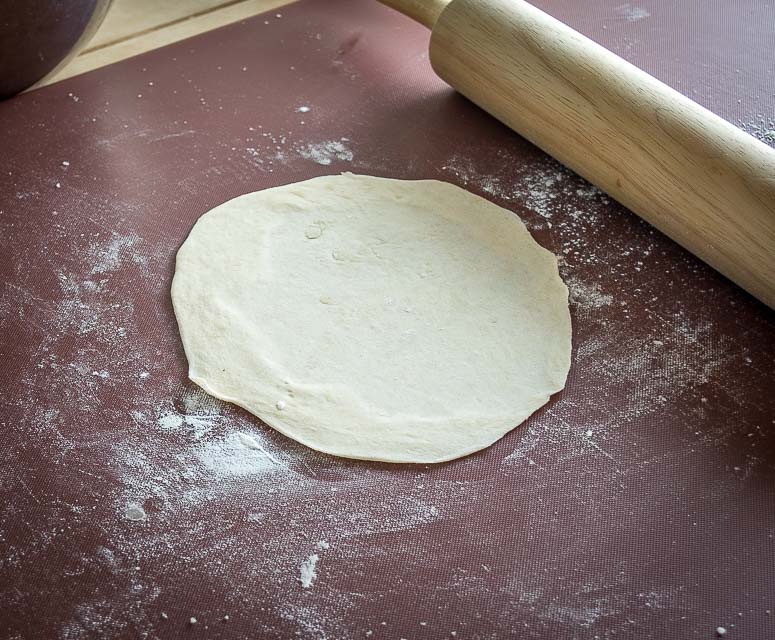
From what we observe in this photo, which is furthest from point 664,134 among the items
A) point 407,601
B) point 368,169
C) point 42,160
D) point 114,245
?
point 42,160

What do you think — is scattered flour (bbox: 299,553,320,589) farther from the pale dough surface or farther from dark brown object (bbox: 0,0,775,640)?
the pale dough surface

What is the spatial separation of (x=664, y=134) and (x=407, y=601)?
1.22 m

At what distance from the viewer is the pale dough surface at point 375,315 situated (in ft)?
5.50

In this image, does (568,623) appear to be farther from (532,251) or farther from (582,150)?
(582,150)

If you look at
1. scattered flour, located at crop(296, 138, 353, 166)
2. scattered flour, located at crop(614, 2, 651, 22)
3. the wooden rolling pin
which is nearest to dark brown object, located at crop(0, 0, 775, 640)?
scattered flour, located at crop(296, 138, 353, 166)

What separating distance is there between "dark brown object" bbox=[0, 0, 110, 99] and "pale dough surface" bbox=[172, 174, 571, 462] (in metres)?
0.70

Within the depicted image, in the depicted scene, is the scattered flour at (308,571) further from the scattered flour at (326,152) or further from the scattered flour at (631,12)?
the scattered flour at (631,12)

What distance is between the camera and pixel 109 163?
2.26m

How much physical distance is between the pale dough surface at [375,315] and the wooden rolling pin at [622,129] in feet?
0.92

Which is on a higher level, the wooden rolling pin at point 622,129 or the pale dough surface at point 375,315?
the wooden rolling pin at point 622,129

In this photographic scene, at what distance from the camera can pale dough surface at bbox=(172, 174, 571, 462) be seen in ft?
5.50

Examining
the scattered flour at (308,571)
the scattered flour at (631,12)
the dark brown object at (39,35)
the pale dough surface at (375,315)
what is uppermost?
the scattered flour at (631,12)

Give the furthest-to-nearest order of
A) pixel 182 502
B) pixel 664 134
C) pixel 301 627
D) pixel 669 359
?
1. pixel 664 134
2. pixel 669 359
3. pixel 182 502
4. pixel 301 627

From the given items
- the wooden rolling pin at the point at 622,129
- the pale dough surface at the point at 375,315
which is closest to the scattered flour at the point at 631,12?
the wooden rolling pin at the point at 622,129
